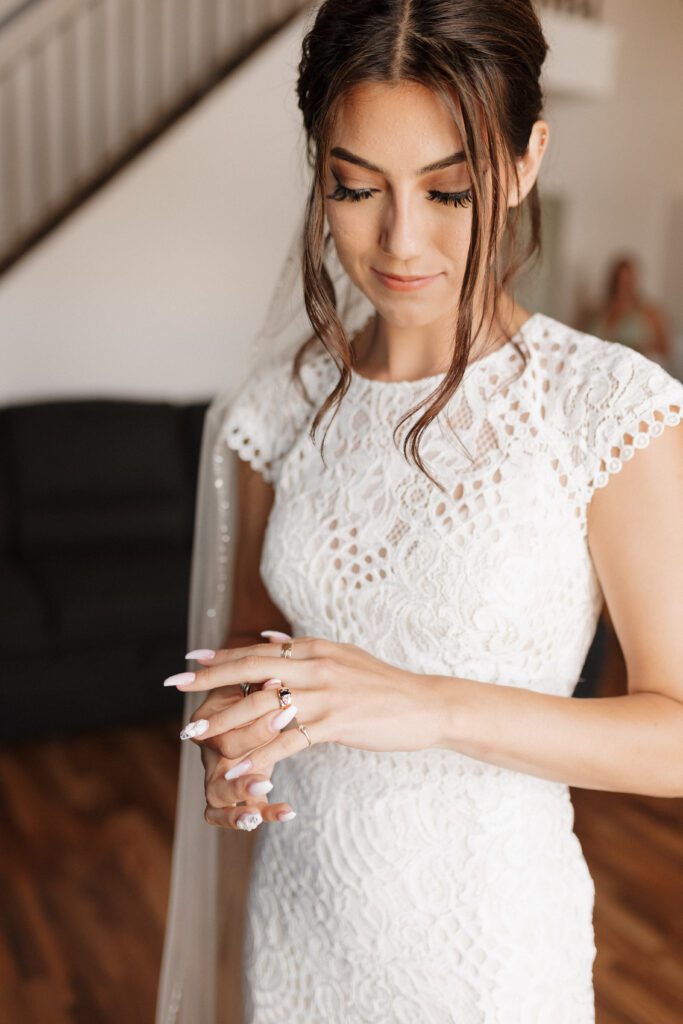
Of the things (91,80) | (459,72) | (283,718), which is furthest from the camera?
(91,80)

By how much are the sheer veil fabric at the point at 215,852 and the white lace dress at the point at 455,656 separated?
0.80 ft

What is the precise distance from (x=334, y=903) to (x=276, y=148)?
4.22 meters

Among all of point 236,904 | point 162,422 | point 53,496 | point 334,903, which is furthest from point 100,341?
point 334,903

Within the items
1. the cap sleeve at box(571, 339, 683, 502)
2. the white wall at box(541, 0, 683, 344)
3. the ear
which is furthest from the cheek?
the white wall at box(541, 0, 683, 344)

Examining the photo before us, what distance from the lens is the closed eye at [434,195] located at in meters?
1.07

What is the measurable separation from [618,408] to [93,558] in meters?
3.10

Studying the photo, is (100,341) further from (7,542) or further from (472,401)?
(472,401)

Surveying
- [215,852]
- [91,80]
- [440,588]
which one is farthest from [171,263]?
[440,588]

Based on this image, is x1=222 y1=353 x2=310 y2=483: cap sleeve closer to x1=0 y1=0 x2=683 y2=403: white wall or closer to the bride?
the bride

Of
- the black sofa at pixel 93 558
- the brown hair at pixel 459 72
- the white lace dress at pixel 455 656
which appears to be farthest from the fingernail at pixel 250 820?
the black sofa at pixel 93 558

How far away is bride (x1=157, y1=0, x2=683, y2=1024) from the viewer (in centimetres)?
98

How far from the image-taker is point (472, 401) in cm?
124

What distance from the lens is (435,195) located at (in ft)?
3.54

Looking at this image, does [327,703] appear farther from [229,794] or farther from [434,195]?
[434,195]
